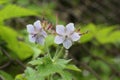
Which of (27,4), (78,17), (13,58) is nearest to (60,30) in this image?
(13,58)

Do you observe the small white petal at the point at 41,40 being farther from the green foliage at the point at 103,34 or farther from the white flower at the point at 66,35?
the green foliage at the point at 103,34

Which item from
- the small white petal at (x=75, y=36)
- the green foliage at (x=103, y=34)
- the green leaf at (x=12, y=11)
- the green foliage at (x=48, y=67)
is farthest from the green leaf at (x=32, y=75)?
the green foliage at (x=103, y=34)

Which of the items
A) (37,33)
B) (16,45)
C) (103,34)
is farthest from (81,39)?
(37,33)

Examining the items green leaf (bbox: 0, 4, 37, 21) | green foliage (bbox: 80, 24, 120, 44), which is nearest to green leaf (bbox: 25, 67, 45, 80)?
green leaf (bbox: 0, 4, 37, 21)

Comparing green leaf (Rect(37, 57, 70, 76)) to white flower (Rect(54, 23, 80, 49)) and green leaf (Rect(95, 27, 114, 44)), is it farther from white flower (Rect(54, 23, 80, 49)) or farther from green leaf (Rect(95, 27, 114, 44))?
green leaf (Rect(95, 27, 114, 44))

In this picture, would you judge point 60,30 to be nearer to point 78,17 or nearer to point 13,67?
point 13,67

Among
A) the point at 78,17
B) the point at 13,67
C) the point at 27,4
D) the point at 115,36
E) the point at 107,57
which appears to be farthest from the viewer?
the point at 78,17

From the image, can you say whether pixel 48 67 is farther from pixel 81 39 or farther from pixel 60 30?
pixel 81 39
